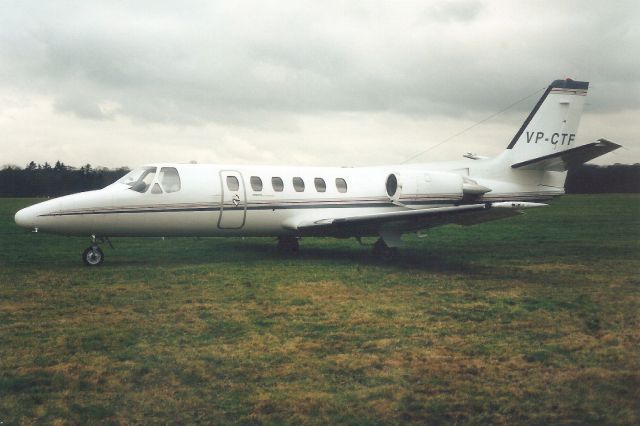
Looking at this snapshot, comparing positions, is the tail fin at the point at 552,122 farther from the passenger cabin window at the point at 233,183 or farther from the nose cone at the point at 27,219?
the nose cone at the point at 27,219

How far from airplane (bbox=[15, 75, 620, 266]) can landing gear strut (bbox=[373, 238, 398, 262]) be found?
0.09ft

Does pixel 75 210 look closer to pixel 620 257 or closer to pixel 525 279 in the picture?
pixel 525 279

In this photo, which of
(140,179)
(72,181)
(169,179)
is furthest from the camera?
(72,181)

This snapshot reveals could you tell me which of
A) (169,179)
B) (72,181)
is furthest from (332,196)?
(72,181)

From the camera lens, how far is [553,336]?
7.41 metres

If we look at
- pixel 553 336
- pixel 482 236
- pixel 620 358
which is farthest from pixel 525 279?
pixel 482 236

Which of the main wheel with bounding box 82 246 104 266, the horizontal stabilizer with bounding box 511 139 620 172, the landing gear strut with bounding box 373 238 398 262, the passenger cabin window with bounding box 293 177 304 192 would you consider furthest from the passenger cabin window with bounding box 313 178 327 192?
the horizontal stabilizer with bounding box 511 139 620 172

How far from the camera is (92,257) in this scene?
1345 centimetres

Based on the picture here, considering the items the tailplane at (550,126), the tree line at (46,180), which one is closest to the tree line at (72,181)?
the tree line at (46,180)

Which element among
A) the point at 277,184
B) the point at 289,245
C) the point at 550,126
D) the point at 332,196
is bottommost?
the point at 289,245

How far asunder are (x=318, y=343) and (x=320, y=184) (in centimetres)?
974

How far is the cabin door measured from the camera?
14.5 metres

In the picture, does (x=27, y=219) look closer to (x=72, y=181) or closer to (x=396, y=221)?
(x=396, y=221)

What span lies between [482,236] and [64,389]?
1992cm
